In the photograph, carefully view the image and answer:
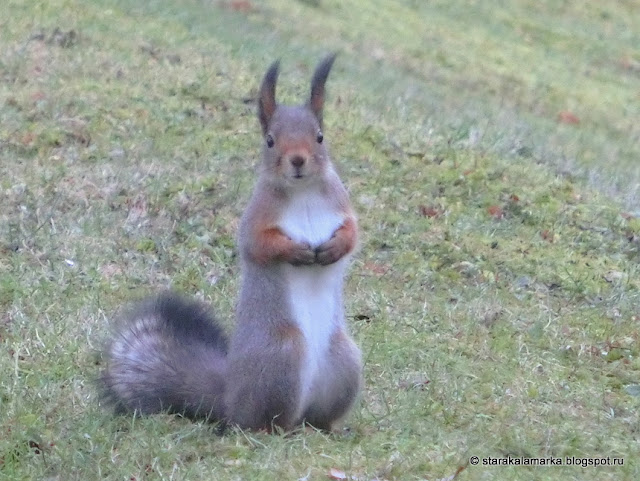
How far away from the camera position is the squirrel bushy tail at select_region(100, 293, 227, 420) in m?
4.40

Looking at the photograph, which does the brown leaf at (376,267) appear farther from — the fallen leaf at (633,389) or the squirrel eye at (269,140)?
the squirrel eye at (269,140)

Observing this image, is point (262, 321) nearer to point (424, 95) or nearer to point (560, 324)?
point (560, 324)

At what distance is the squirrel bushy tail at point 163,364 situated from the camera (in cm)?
440

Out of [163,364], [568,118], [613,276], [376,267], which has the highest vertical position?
[163,364]

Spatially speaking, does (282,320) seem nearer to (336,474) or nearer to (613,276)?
(336,474)

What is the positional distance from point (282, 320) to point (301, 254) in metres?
0.25

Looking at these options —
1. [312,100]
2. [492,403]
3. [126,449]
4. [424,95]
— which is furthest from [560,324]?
[424,95]

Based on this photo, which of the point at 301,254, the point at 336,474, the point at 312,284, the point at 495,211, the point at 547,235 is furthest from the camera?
the point at 495,211

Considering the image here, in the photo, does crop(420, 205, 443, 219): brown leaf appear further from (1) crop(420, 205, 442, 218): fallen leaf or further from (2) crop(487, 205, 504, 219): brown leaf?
(2) crop(487, 205, 504, 219): brown leaf

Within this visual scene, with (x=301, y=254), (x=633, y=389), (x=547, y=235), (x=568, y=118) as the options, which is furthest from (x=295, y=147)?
(x=568, y=118)

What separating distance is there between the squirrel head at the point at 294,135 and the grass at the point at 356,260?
928 mm

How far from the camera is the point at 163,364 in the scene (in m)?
4.42

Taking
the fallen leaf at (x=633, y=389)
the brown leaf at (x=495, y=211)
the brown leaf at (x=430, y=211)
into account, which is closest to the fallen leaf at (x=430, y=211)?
the brown leaf at (x=430, y=211)

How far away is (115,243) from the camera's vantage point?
6414 mm
